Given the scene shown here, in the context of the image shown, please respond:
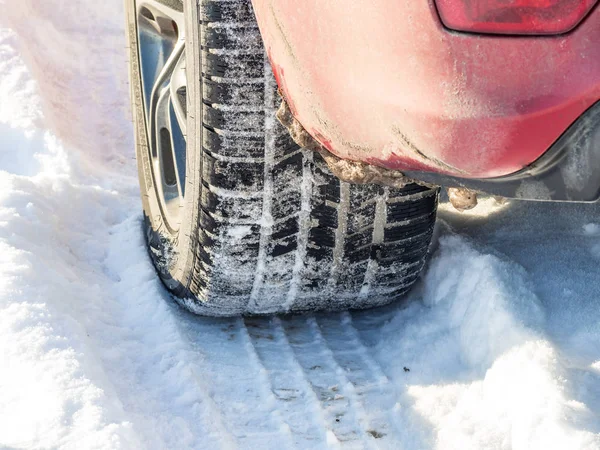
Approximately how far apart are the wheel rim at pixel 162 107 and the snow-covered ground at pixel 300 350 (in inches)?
9.3

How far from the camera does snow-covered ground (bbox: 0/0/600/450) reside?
5.02 ft

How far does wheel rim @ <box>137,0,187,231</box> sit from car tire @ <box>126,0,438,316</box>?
2 centimetres

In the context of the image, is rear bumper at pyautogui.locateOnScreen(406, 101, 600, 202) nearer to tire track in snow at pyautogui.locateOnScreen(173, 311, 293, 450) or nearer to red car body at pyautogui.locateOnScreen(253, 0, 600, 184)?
red car body at pyautogui.locateOnScreen(253, 0, 600, 184)

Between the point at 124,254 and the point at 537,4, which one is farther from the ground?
the point at 537,4

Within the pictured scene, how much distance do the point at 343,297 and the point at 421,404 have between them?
15.0 inches

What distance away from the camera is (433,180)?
1281mm

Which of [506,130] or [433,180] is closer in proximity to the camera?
[506,130]

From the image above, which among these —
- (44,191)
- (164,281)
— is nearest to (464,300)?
(164,281)

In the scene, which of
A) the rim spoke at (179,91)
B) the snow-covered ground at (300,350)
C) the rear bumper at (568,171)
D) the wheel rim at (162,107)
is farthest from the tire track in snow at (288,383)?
the rear bumper at (568,171)

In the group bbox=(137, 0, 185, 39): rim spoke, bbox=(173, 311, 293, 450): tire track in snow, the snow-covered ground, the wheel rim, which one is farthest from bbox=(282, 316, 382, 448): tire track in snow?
bbox=(137, 0, 185, 39): rim spoke

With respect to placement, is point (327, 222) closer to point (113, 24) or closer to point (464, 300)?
point (464, 300)

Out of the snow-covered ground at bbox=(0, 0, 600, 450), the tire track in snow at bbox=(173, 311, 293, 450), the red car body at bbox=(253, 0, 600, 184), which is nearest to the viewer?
the red car body at bbox=(253, 0, 600, 184)

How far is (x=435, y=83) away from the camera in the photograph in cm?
108

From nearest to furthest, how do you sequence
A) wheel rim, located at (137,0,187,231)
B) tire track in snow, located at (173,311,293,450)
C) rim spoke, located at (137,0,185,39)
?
1. tire track in snow, located at (173,311,293,450)
2. rim spoke, located at (137,0,185,39)
3. wheel rim, located at (137,0,187,231)
